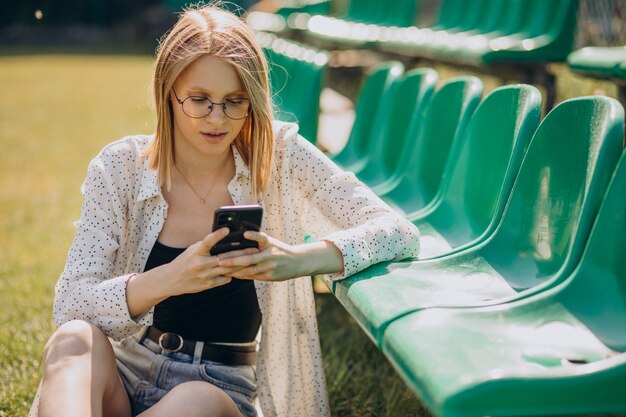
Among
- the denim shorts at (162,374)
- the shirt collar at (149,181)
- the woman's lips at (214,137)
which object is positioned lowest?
the denim shorts at (162,374)

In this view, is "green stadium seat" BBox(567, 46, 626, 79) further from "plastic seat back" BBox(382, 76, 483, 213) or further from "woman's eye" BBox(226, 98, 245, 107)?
"woman's eye" BBox(226, 98, 245, 107)

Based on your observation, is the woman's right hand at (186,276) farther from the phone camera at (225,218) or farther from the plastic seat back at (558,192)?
the plastic seat back at (558,192)

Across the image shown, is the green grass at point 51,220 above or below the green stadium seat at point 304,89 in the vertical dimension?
below

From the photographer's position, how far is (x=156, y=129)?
7.60 feet

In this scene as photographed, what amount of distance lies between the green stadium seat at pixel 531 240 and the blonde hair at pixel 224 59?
1.53 feet

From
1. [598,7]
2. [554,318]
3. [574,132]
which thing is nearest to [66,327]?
[554,318]

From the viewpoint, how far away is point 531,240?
2178 millimetres

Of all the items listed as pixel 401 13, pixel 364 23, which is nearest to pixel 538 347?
pixel 401 13

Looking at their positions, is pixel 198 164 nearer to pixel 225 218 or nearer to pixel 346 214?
pixel 346 214

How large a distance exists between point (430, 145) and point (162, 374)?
57.2 inches

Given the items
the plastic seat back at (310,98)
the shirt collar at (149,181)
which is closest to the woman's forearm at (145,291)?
the shirt collar at (149,181)

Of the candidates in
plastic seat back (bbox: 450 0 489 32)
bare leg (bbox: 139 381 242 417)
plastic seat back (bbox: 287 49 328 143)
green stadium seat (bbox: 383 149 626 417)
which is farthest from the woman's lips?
plastic seat back (bbox: 450 0 489 32)

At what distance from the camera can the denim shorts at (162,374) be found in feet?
7.27

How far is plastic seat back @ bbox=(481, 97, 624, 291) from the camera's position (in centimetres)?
189
